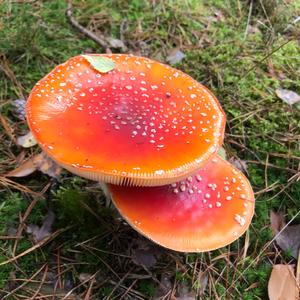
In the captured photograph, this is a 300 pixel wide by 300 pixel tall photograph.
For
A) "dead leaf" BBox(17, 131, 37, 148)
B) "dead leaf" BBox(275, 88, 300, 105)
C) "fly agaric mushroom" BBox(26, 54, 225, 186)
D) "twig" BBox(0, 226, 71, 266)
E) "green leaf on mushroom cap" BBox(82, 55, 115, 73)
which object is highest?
"green leaf on mushroom cap" BBox(82, 55, 115, 73)

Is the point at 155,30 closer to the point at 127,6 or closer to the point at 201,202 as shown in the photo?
the point at 127,6

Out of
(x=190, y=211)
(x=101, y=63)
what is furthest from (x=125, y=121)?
(x=190, y=211)

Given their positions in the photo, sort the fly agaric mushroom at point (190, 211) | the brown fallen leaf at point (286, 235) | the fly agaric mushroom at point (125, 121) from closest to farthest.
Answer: the fly agaric mushroom at point (125, 121) < the fly agaric mushroom at point (190, 211) < the brown fallen leaf at point (286, 235)

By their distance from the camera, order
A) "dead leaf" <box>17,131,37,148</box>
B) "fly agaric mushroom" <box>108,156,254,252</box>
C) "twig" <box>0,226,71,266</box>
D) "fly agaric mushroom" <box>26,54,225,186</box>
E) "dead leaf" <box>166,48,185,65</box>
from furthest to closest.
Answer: "dead leaf" <box>166,48,185,65</box>, "dead leaf" <box>17,131,37,148</box>, "twig" <box>0,226,71,266</box>, "fly agaric mushroom" <box>108,156,254,252</box>, "fly agaric mushroom" <box>26,54,225,186</box>

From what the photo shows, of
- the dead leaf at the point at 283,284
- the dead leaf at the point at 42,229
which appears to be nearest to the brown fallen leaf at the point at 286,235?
the dead leaf at the point at 283,284

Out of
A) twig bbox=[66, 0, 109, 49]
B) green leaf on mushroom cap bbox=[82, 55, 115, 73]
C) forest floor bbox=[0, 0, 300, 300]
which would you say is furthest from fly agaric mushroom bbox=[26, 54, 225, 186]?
twig bbox=[66, 0, 109, 49]

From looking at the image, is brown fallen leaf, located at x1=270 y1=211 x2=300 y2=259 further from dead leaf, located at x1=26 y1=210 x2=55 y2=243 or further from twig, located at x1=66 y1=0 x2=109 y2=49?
twig, located at x1=66 y1=0 x2=109 y2=49

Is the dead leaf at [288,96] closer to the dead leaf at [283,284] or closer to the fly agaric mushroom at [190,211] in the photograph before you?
the fly agaric mushroom at [190,211]
